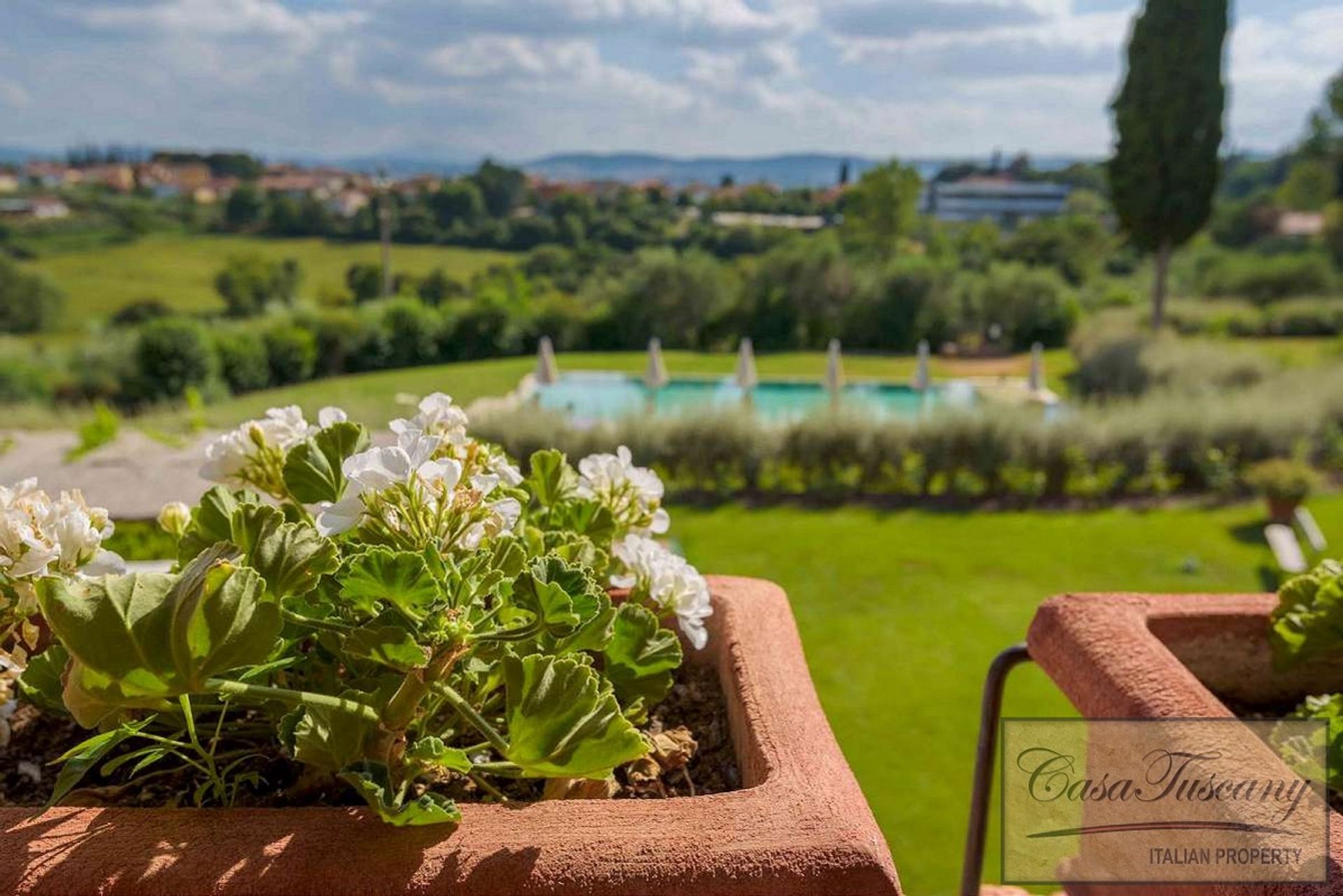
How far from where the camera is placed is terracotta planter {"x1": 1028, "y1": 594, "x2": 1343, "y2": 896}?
0.97 m

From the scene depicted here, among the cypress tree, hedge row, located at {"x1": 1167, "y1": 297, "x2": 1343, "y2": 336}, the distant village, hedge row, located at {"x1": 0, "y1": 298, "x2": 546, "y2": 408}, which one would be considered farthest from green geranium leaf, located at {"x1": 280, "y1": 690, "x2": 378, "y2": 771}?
the distant village

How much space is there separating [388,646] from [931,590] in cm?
442

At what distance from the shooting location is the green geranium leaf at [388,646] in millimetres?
687

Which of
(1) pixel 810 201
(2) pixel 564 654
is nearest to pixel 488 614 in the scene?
(2) pixel 564 654

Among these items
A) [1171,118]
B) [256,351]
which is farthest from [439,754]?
[256,351]

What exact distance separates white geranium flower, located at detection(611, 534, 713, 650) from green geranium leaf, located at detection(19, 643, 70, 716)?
0.49m

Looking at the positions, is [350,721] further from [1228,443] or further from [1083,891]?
[1228,443]

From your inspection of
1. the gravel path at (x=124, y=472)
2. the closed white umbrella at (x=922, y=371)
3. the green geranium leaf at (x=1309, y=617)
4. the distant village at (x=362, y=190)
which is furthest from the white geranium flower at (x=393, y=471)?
the distant village at (x=362, y=190)

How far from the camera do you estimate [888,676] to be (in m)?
3.88

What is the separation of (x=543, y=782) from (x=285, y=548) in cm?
34

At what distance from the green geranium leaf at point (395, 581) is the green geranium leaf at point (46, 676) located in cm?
32

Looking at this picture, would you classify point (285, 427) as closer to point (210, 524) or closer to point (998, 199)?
point (210, 524)

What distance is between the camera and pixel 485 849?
69 cm

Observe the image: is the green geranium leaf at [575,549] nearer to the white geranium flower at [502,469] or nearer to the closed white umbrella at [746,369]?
the white geranium flower at [502,469]
